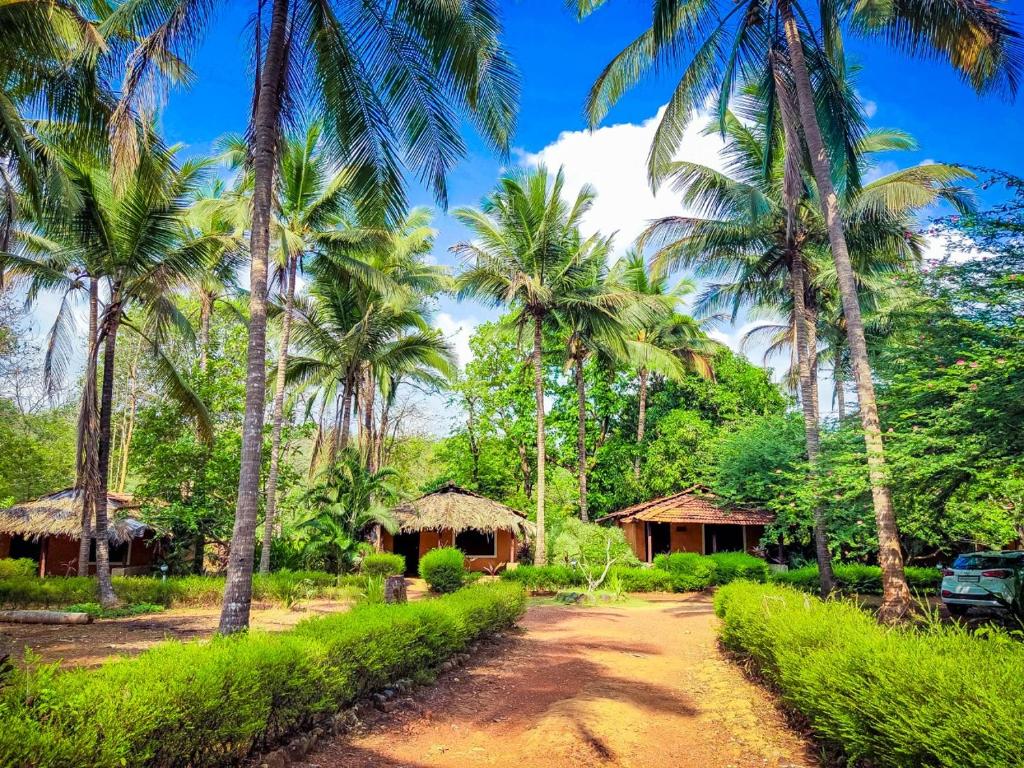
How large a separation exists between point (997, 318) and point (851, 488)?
321 cm

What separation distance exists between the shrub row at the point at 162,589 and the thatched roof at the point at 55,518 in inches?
214

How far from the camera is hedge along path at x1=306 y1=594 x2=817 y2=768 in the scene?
5238 mm

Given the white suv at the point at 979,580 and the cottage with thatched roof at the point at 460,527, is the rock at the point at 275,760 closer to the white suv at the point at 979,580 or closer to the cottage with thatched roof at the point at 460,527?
the white suv at the point at 979,580

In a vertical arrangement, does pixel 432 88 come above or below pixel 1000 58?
below

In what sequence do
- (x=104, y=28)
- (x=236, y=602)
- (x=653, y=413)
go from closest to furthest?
(x=236, y=602) → (x=104, y=28) → (x=653, y=413)

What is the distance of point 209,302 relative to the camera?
72.7 ft

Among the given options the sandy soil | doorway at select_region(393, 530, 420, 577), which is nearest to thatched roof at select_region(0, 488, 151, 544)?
the sandy soil

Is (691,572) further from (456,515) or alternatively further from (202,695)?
(202,695)

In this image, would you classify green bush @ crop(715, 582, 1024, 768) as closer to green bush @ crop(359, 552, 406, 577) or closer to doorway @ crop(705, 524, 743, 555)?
green bush @ crop(359, 552, 406, 577)

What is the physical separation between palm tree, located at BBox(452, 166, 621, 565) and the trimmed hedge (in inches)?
520

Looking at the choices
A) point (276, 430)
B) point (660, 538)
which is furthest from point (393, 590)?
point (660, 538)

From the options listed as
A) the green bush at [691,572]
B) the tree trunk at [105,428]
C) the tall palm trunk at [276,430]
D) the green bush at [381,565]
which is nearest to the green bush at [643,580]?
the green bush at [691,572]

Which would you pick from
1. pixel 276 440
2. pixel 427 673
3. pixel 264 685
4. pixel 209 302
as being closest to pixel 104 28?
pixel 264 685

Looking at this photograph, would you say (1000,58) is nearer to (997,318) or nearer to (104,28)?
(997,318)
